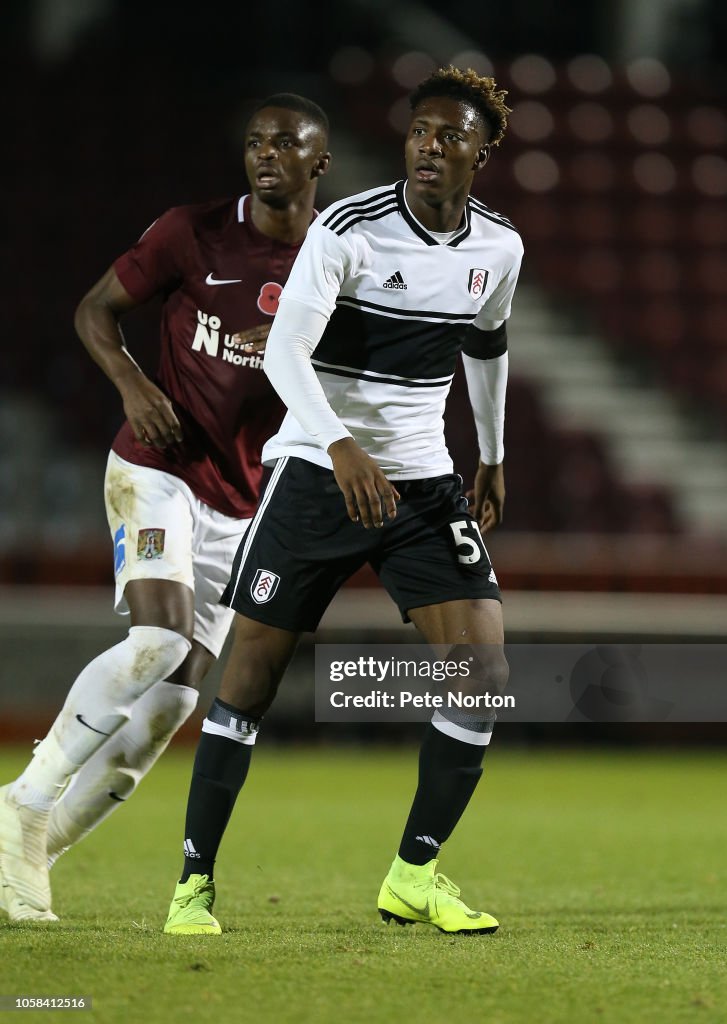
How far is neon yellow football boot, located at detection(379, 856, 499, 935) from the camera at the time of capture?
389 cm

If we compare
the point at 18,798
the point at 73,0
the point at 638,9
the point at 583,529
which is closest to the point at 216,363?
the point at 18,798

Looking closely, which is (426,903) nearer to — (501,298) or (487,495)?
(487,495)

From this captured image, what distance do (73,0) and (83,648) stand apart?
770 cm

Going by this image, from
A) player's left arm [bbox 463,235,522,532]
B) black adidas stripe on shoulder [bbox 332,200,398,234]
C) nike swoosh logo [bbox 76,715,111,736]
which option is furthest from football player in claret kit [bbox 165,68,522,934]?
nike swoosh logo [bbox 76,715,111,736]

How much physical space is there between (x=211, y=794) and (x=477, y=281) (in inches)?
59.3

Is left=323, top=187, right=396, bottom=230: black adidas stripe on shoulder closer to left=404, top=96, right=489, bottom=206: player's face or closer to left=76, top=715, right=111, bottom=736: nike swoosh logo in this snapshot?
left=404, top=96, right=489, bottom=206: player's face

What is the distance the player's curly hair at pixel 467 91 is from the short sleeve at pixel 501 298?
1.13 ft

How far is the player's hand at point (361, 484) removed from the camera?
142 inches

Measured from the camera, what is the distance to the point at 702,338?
45.2 ft

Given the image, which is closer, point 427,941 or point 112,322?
point 427,941

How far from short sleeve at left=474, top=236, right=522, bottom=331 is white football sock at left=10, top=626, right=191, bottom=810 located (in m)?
1.21

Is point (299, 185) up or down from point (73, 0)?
down

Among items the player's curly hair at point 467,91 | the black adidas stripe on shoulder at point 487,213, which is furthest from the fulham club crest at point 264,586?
the player's curly hair at point 467,91

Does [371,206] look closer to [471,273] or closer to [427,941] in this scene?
[471,273]
